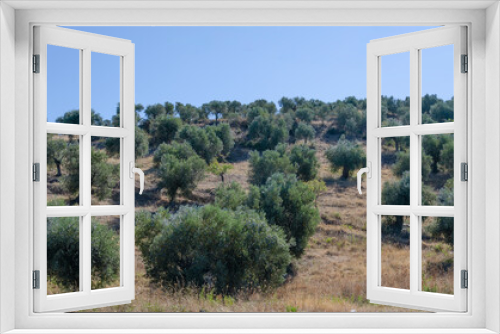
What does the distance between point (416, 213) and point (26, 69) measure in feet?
6.89

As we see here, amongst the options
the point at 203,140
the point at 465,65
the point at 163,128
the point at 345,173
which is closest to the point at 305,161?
the point at 345,173

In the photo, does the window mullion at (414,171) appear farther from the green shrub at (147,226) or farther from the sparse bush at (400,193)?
the green shrub at (147,226)

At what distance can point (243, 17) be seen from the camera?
2.06 meters

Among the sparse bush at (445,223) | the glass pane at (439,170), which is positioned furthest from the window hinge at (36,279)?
the glass pane at (439,170)

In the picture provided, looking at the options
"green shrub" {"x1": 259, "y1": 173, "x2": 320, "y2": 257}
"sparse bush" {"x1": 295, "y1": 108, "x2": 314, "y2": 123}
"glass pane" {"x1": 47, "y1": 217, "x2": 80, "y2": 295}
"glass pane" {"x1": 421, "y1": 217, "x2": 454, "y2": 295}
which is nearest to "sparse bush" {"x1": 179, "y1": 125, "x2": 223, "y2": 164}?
"green shrub" {"x1": 259, "y1": 173, "x2": 320, "y2": 257}

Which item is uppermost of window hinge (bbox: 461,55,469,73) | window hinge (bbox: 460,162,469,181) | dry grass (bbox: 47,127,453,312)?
window hinge (bbox: 461,55,469,73)

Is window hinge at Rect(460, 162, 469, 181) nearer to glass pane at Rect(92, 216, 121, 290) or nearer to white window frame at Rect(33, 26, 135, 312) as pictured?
white window frame at Rect(33, 26, 135, 312)

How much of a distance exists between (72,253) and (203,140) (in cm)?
643

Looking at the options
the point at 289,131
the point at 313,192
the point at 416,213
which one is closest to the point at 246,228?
the point at 313,192

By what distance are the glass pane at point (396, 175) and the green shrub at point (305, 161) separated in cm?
245

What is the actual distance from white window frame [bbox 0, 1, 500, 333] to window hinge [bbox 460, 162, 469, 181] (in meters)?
0.03

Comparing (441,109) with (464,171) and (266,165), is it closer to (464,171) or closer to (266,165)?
(266,165)

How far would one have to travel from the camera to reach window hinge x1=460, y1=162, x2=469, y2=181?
6.76ft

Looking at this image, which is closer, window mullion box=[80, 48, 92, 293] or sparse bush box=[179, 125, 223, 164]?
window mullion box=[80, 48, 92, 293]
